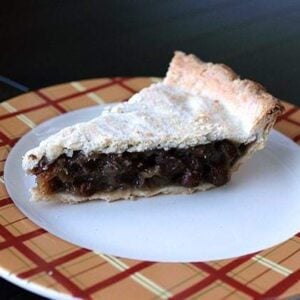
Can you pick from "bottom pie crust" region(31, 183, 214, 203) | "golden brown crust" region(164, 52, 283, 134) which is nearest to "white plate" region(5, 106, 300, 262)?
"bottom pie crust" region(31, 183, 214, 203)

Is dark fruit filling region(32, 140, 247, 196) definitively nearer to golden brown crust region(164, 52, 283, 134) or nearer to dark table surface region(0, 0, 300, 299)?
golden brown crust region(164, 52, 283, 134)

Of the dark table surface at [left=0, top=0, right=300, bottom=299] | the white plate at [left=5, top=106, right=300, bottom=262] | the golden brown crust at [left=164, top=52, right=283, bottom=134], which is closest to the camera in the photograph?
the white plate at [left=5, top=106, right=300, bottom=262]

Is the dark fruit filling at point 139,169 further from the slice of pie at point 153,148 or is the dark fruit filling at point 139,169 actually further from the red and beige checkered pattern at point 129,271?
the red and beige checkered pattern at point 129,271

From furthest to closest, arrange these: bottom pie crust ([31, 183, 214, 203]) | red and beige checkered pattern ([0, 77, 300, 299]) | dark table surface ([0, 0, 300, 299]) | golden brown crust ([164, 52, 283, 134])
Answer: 1. dark table surface ([0, 0, 300, 299])
2. golden brown crust ([164, 52, 283, 134])
3. bottom pie crust ([31, 183, 214, 203])
4. red and beige checkered pattern ([0, 77, 300, 299])

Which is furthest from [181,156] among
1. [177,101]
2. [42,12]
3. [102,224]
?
[42,12]

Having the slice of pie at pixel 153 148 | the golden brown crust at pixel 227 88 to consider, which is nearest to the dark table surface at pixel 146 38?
the golden brown crust at pixel 227 88

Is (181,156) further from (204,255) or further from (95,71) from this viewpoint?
(95,71)

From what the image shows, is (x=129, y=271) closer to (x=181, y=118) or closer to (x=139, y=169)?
(x=139, y=169)
